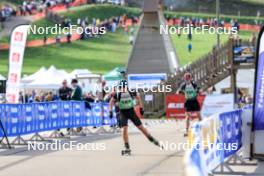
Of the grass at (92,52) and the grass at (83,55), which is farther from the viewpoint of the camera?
the grass at (92,52)

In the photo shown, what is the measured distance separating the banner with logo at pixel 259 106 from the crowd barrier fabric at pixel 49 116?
20.7 ft

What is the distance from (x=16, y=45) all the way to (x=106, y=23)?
5797 cm

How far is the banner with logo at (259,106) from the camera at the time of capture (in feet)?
44.1

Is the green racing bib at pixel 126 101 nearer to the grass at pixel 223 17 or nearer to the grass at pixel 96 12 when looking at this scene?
the grass at pixel 96 12

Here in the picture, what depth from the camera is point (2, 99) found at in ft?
94.2

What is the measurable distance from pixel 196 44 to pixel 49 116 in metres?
55.7

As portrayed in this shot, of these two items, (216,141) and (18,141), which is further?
(18,141)

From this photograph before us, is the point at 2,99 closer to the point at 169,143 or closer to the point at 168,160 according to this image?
the point at 169,143

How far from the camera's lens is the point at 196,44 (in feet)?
247

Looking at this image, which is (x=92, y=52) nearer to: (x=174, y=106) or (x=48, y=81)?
(x=48, y=81)

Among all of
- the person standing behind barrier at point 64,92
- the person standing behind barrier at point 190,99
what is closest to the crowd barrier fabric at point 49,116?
the person standing behind barrier at point 64,92

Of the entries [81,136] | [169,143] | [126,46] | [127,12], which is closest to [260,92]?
[169,143]

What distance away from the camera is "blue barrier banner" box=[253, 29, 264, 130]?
13430mm

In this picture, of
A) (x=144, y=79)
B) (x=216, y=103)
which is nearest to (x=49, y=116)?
(x=216, y=103)
